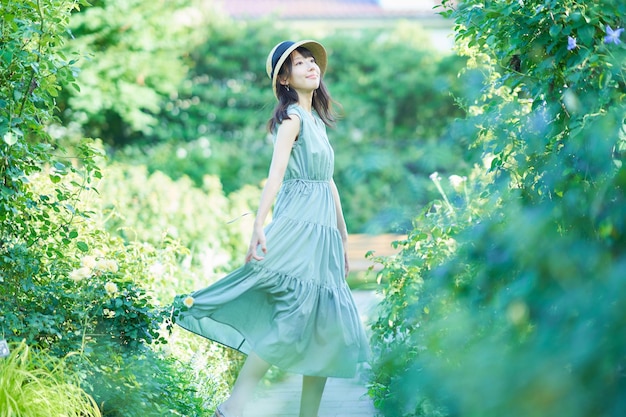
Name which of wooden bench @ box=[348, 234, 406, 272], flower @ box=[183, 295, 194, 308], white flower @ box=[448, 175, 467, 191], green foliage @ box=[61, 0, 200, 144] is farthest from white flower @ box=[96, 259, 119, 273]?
green foliage @ box=[61, 0, 200, 144]

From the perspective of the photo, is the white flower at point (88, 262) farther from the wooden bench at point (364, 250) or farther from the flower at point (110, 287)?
the wooden bench at point (364, 250)

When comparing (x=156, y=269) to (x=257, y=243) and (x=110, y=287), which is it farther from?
(x=257, y=243)

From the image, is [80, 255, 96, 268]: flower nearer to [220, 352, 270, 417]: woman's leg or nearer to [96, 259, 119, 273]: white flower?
[96, 259, 119, 273]: white flower

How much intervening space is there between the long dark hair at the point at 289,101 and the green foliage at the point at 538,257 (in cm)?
61

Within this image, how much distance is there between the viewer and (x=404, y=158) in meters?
11.5

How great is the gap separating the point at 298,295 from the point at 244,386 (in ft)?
1.27

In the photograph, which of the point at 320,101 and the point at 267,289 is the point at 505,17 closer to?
the point at 320,101

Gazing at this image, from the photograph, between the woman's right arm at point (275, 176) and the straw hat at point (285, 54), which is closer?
the woman's right arm at point (275, 176)

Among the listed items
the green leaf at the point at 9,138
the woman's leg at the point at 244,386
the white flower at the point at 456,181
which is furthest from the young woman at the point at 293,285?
the white flower at the point at 456,181

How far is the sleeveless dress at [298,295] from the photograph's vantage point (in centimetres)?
307

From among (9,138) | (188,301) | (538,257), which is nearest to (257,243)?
(188,301)

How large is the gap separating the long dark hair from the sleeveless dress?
57 millimetres

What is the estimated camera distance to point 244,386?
3070 mm

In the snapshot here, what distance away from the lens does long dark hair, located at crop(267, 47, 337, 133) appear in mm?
3258
